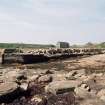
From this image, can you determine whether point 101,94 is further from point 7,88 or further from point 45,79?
point 45,79

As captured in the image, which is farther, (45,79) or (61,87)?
(45,79)

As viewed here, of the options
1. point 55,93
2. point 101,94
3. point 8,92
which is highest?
point 8,92

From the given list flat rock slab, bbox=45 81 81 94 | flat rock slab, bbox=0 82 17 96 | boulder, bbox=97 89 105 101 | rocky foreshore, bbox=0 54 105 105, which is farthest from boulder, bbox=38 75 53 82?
Answer: boulder, bbox=97 89 105 101

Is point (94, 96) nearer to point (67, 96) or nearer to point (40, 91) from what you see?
point (67, 96)

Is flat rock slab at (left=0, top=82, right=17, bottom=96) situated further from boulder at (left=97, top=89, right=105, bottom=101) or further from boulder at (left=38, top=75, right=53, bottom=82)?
boulder at (left=97, top=89, right=105, bottom=101)

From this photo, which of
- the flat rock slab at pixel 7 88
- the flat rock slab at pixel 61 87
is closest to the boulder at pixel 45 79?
the flat rock slab at pixel 61 87

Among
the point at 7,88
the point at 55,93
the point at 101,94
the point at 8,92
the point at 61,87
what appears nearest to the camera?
the point at 8,92

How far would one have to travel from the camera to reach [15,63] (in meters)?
38.2

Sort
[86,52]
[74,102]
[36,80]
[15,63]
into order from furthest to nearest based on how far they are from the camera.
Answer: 1. [86,52]
2. [15,63]
3. [36,80]
4. [74,102]

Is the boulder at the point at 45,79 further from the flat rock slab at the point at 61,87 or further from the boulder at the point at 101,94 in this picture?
the boulder at the point at 101,94

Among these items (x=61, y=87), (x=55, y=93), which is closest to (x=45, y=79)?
(x=61, y=87)

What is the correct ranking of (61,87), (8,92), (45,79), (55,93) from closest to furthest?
(8,92)
(55,93)
(61,87)
(45,79)

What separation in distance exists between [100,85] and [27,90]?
4.92 meters

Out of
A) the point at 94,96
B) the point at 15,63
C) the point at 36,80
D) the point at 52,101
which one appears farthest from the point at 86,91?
the point at 15,63
